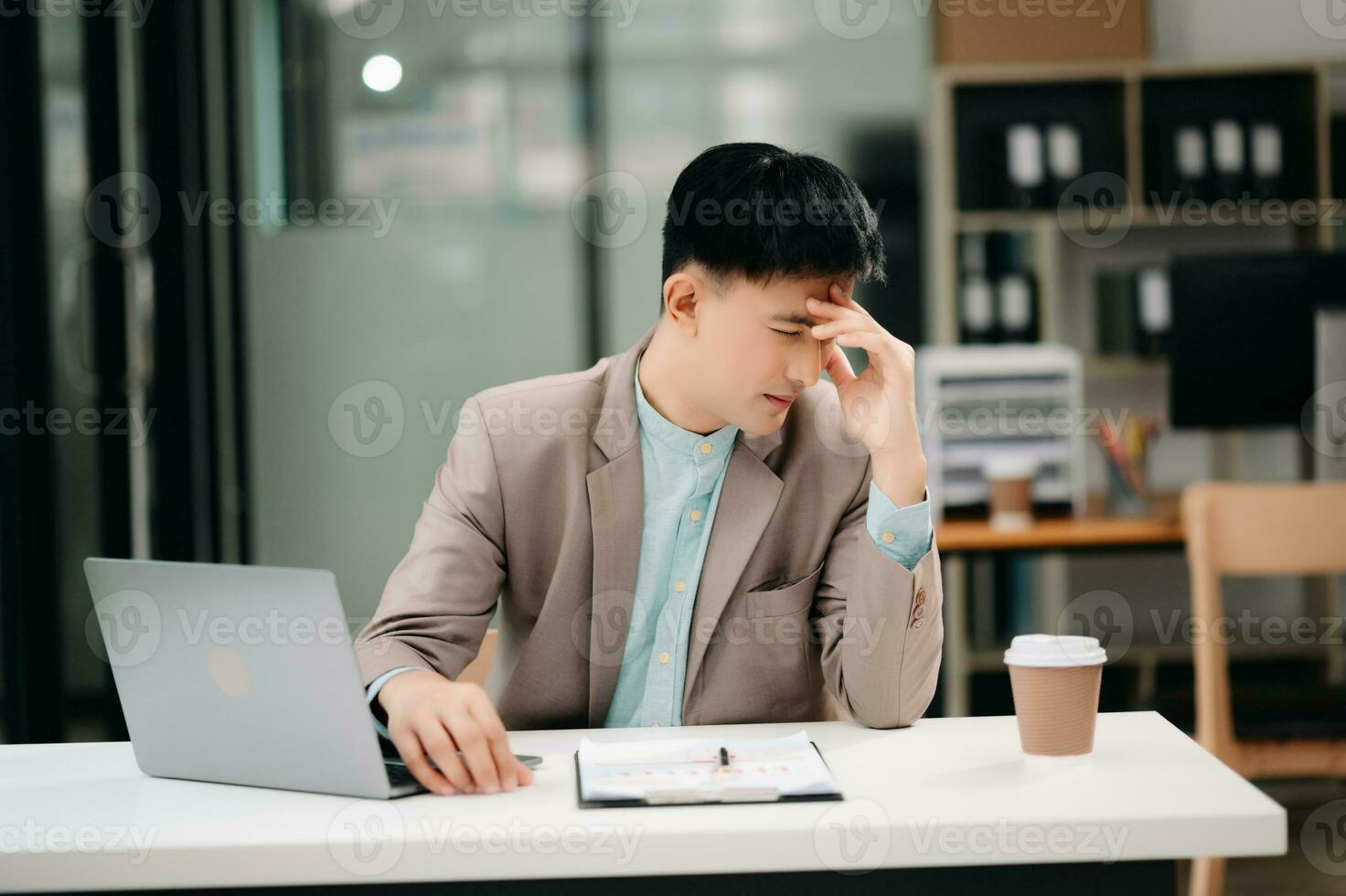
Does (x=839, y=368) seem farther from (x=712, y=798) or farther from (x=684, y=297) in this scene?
(x=712, y=798)

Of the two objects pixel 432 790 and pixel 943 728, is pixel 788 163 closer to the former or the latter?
pixel 943 728

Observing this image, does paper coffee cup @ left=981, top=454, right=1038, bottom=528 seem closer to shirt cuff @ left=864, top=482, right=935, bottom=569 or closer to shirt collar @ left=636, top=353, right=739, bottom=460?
shirt collar @ left=636, top=353, right=739, bottom=460

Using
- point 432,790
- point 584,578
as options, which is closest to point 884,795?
point 432,790

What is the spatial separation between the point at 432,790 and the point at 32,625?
1.94 m

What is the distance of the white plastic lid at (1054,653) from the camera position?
1.19 metres

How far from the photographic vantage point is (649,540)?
1562 mm

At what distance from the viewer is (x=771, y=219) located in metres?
1.44

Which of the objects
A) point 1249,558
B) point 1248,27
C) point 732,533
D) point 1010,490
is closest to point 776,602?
point 732,533

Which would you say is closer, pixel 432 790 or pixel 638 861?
pixel 638 861

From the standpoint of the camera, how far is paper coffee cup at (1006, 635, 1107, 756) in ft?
3.92

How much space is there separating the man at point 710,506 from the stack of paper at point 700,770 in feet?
0.66

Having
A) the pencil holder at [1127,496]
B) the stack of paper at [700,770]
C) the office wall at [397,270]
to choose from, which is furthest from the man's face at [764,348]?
the office wall at [397,270]

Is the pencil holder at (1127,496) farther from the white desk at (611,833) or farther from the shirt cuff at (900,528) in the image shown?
the white desk at (611,833)

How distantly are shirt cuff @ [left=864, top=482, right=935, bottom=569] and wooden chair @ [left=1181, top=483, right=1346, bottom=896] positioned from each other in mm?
1112
